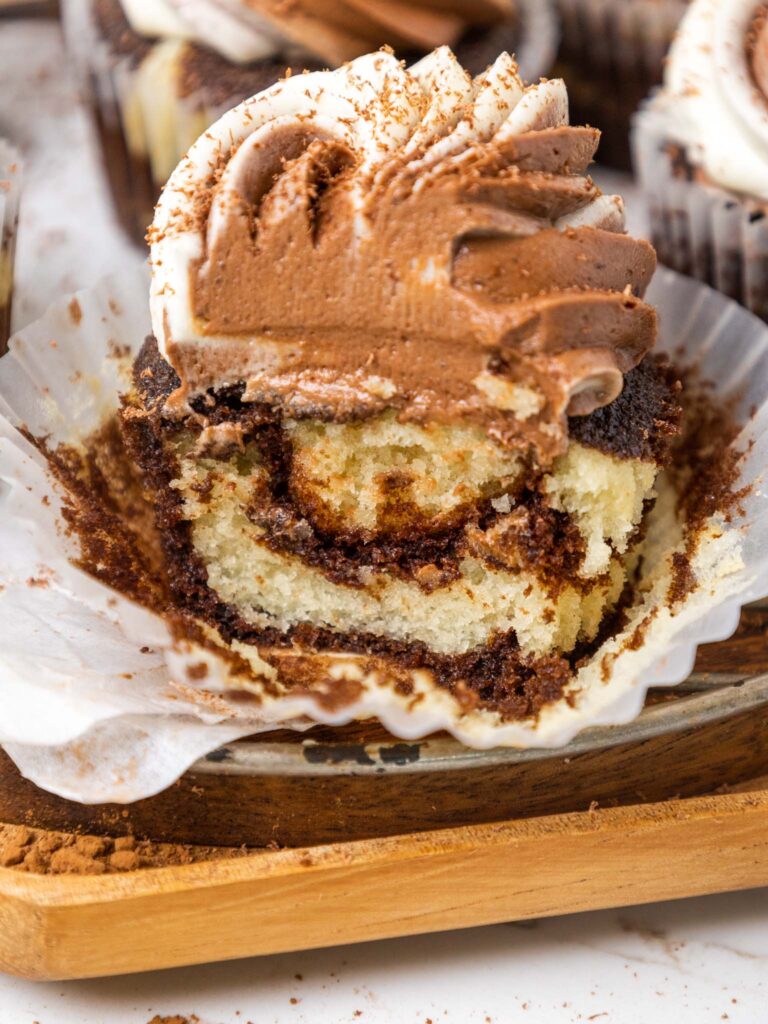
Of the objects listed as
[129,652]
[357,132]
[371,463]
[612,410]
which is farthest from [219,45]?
[129,652]

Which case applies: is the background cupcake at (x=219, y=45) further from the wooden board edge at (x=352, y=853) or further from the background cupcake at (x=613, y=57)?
the wooden board edge at (x=352, y=853)

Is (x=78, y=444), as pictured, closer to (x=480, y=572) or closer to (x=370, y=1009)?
(x=480, y=572)

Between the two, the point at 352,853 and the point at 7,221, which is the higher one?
the point at 7,221

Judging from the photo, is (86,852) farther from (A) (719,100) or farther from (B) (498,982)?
(A) (719,100)

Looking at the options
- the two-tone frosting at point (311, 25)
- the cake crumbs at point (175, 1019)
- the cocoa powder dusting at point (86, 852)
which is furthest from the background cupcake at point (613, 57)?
the cake crumbs at point (175, 1019)

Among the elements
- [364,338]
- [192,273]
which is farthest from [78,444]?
[364,338]
